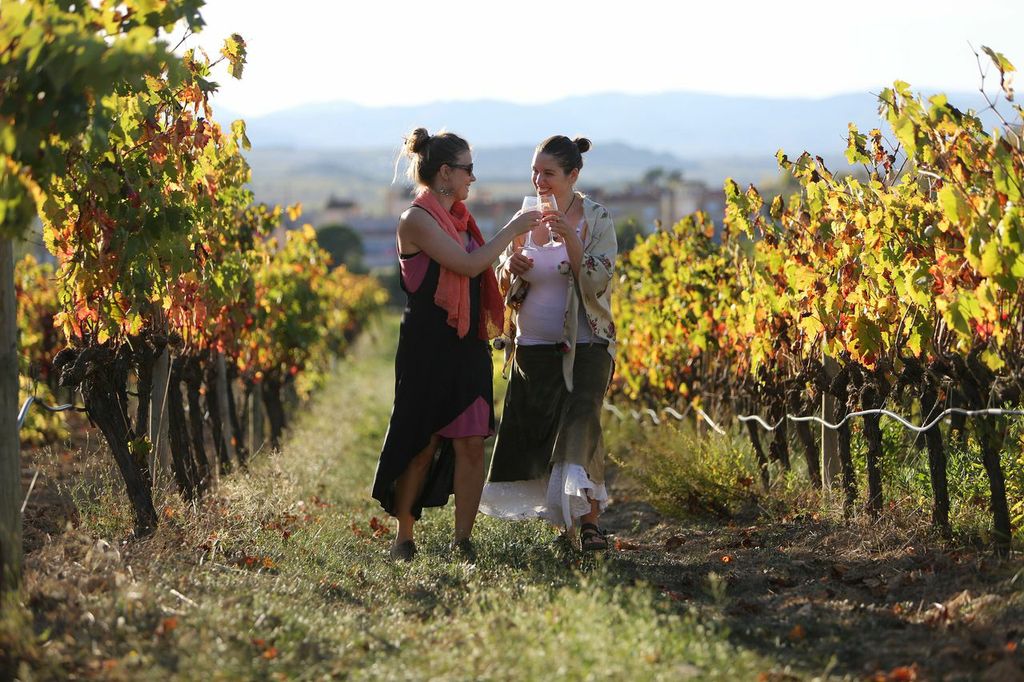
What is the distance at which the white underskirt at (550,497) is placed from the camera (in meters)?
5.86

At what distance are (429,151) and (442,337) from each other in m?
0.81

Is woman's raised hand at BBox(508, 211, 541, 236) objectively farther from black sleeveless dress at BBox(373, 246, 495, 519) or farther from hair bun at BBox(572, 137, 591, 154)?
hair bun at BBox(572, 137, 591, 154)

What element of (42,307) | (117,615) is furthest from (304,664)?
(42,307)

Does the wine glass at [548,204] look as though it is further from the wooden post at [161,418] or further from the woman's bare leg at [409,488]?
the wooden post at [161,418]

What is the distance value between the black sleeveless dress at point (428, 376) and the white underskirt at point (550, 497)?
39 centimetres

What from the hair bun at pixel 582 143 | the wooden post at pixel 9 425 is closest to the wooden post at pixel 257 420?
the hair bun at pixel 582 143

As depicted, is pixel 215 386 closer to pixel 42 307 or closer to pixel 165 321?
pixel 165 321

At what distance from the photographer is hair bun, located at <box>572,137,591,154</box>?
609cm

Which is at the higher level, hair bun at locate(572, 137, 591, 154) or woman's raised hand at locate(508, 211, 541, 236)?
hair bun at locate(572, 137, 591, 154)

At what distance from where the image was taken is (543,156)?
5.83 metres

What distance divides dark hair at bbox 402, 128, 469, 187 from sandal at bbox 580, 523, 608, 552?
1.65 m

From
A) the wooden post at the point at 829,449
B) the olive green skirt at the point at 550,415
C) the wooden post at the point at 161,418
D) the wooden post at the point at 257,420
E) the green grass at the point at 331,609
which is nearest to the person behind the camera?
the green grass at the point at 331,609

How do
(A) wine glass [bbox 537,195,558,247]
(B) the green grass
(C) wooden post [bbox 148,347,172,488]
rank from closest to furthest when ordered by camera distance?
(B) the green grass → (A) wine glass [bbox 537,195,558,247] → (C) wooden post [bbox 148,347,172,488]

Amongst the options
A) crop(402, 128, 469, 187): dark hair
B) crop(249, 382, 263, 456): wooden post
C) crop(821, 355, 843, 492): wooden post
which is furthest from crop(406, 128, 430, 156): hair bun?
crop(249, 382, 263, 456): wooden post
